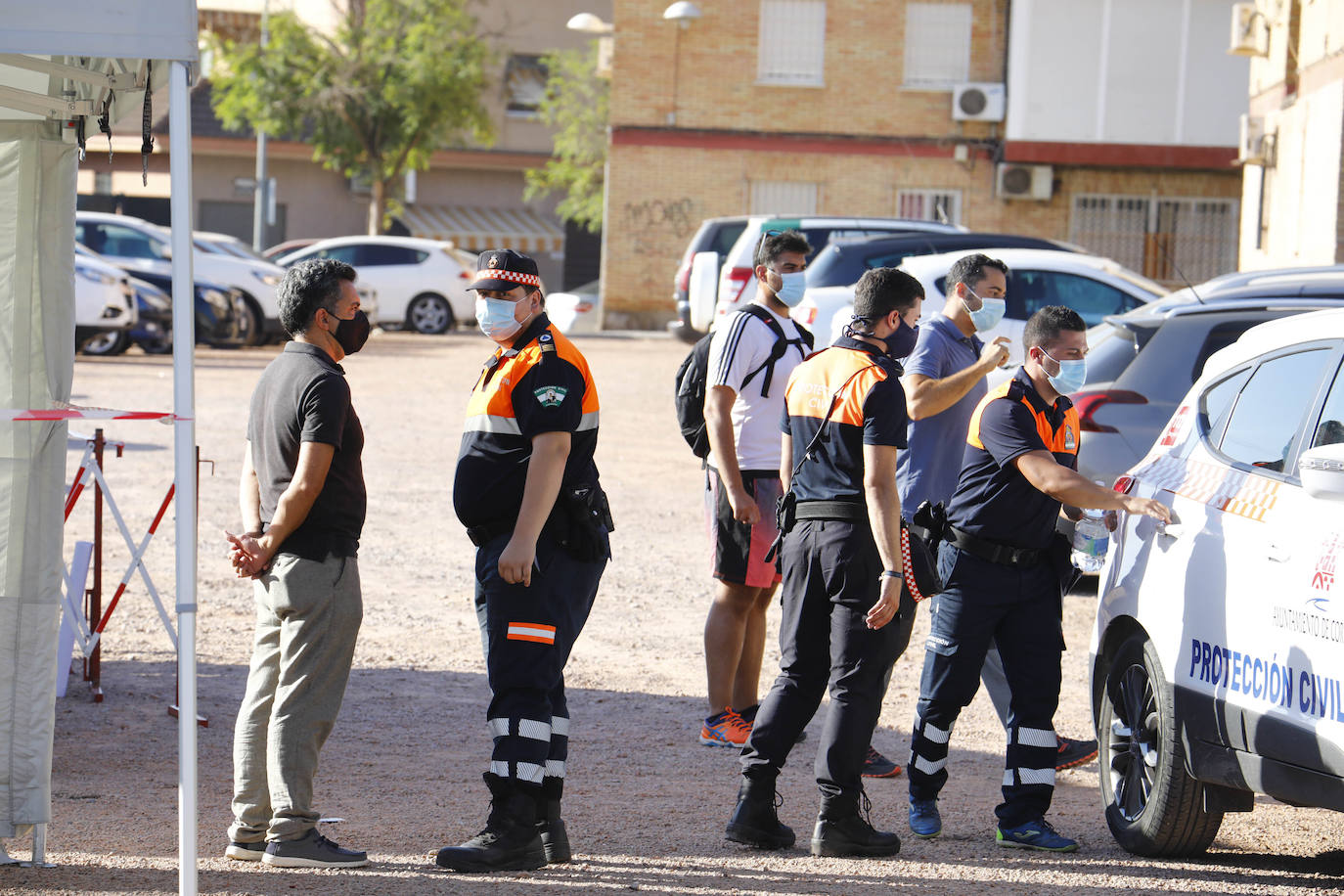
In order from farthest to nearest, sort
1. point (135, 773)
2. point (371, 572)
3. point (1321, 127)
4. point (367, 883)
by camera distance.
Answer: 1. point (1321, 127)
2. point (371, 572)
3. point (135, 773)
4. point (367, 883)

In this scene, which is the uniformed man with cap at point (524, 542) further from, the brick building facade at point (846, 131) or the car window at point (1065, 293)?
the brick building facade at point (846, 131)

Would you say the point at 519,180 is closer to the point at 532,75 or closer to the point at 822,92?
the point at 532,75

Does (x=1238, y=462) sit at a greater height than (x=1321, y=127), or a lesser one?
lesser

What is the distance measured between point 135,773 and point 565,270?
4352 cm

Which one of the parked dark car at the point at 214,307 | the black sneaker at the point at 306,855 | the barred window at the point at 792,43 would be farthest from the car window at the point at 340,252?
the black sneaker at the point at 306,855

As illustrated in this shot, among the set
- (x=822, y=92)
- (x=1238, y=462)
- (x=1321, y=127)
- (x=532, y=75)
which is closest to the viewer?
(x=1238, y=462)

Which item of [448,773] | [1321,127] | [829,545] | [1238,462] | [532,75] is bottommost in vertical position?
[448,773]

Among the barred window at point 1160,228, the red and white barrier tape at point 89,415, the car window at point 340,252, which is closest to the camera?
the red and white barrier tape at point 89,415

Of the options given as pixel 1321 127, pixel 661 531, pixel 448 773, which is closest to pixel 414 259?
pixel 1321 127

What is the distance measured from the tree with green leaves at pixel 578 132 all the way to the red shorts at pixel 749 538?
122ft

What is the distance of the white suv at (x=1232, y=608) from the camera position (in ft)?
14.3

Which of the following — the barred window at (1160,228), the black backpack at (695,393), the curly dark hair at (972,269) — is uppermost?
the barred window at (1160,228)

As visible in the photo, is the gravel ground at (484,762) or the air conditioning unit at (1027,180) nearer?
the gravel ground at (484,762)

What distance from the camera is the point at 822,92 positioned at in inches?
1324
